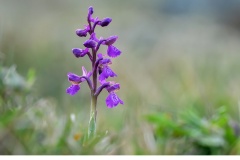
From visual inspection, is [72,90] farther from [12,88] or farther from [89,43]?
[12,88]

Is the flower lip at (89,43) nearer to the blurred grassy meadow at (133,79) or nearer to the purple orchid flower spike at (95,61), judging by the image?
the purple orchid flower spike at (95,61)

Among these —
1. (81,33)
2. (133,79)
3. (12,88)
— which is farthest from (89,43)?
(133,79)

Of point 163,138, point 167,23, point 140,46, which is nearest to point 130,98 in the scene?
point 163,138

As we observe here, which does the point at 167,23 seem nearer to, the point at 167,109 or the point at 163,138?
the point at 167,109

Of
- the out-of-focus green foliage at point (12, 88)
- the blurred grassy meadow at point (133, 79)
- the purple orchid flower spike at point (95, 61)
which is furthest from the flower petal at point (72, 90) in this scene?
the out-of-focus green foliage at point (12, 88)

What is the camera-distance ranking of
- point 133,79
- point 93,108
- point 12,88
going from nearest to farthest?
1. point 93,108
2. point 12,88
3. point 133,79

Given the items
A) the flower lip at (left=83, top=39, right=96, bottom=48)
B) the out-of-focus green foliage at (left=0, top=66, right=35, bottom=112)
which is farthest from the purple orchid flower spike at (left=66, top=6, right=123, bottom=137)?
the out-of-focus green foliage at (left=0, top=66, right=35, bottom=112)

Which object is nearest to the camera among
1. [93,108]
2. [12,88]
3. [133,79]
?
[93,108]

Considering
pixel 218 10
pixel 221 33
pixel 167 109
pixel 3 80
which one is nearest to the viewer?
pixel 3 80
